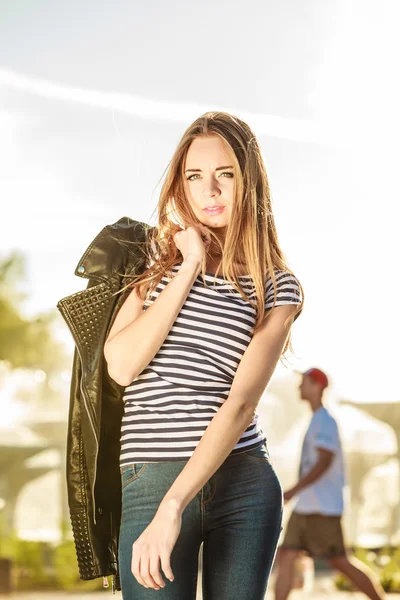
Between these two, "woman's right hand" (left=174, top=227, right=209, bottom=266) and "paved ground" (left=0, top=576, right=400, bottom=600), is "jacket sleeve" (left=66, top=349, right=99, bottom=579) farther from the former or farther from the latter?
"paved ground" (left=0, top=576, right=400, bottom=600)

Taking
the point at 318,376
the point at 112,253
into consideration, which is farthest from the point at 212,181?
the point at 318,376

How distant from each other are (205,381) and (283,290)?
323 millimetres

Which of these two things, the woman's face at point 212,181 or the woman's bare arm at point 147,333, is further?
the woman's face at point 212,181

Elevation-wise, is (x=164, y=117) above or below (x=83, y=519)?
above

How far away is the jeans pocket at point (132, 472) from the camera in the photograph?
207cm

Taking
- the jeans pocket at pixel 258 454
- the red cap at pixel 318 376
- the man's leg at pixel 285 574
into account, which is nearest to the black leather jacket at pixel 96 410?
the jeans pocket at pixel 258 454

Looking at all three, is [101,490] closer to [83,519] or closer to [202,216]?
[83,519]

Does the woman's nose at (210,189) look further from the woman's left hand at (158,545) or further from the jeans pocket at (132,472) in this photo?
the woman's left hand at (158,545)

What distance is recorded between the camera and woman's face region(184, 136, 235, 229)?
2.29m

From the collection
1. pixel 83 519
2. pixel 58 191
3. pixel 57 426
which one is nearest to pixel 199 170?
pixel 83 519

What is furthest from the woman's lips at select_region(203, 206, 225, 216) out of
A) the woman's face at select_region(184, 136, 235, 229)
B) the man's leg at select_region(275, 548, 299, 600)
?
the man's leg at select_region(275, 548, 299, 600)

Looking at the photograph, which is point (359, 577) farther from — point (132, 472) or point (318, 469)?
point (132, 472)

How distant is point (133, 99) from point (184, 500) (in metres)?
7.85

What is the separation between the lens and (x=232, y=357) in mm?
2156
